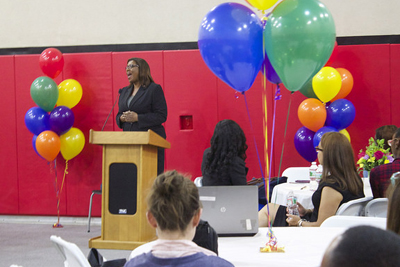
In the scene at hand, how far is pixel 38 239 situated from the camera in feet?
17.2

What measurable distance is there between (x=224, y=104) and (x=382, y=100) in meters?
1.79

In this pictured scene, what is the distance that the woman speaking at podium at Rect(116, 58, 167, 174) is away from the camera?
4648mm

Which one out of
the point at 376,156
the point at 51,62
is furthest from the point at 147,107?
the point at 376,156

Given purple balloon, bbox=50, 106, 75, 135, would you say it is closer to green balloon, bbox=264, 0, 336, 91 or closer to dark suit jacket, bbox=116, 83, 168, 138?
dark suit jacket, bbox=116, 83, 168, 138

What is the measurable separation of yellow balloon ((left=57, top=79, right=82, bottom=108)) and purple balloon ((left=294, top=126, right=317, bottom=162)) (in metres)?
2.53

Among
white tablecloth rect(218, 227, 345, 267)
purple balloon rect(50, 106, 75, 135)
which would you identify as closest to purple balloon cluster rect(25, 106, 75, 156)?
purple balloon rect(50, 106, 75, 135)

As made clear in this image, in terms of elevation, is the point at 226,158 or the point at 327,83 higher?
the point at 327,83

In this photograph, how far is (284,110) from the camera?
582cm

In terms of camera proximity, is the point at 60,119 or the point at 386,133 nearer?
the point at 386,133

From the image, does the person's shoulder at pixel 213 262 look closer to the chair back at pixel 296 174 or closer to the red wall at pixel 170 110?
the chair back at pixel 296 174

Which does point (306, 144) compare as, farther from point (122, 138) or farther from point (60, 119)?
point (60, 119)

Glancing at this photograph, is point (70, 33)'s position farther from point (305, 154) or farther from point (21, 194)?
point (305, 154)

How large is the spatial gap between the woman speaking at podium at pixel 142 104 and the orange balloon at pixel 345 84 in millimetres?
1874

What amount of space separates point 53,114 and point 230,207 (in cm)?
387
